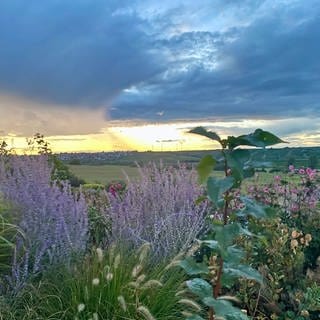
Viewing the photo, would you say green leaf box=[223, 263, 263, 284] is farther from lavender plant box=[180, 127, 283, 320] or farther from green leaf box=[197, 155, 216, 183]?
green leaf box=[197, 155, 216, 183]

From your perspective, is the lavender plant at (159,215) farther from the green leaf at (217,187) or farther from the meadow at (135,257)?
the green leaf at (217,187)

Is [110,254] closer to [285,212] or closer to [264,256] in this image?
[264,256]

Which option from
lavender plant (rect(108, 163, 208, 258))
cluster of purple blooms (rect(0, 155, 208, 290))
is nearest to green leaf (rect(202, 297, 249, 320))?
cluster of purple blooms (rect(0, 155, 208, 290))

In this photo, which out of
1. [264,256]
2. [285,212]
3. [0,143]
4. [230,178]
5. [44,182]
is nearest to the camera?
[230,178]

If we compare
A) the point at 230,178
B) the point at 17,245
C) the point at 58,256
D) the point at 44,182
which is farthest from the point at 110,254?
the point at 230,178

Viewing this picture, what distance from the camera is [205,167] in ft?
7.52

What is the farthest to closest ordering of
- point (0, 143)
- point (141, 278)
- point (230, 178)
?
point (0, 143) → point (141, 278) → point (230, 178)

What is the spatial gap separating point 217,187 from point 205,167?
0.35ft

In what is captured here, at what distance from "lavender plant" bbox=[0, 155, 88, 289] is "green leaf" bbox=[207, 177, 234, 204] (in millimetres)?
2238

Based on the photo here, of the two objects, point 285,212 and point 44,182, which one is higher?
point 44,182

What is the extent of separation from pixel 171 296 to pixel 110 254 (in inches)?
21.5

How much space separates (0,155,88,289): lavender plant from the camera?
441 centimetres

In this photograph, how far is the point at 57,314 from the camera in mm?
4020

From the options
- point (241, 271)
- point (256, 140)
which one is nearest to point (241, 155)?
point (256, 140)
